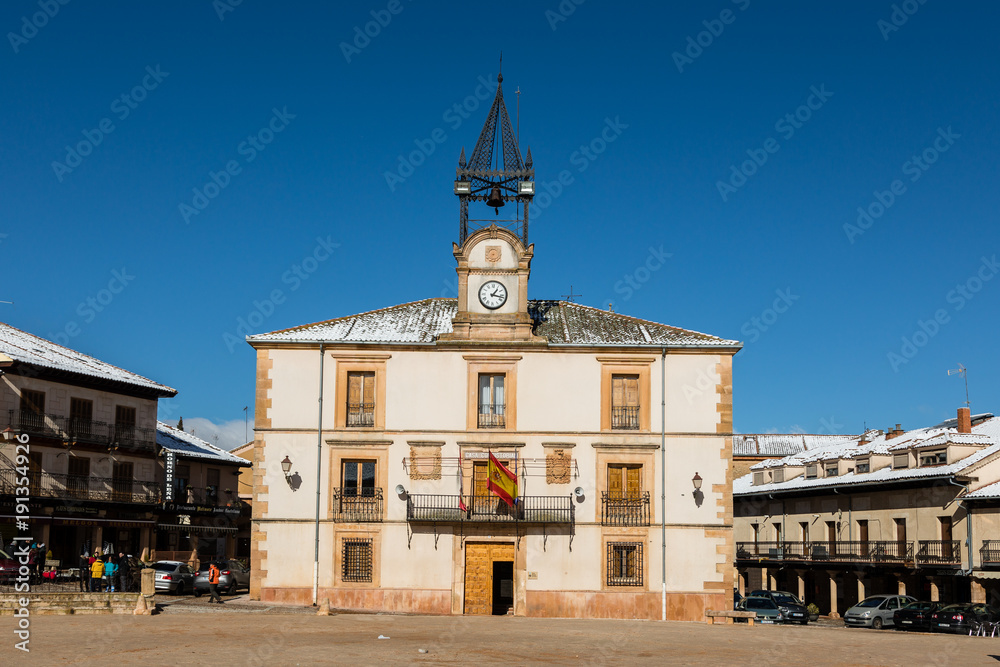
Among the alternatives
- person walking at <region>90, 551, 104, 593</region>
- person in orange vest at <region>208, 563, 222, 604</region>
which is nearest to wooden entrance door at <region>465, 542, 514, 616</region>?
person in orange vest at <region>208, 563, 222, 604</region>

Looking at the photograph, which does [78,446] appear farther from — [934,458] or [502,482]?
[934,458]

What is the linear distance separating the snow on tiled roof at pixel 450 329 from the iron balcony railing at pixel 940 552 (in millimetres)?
17318

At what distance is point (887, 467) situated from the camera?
5453 cm

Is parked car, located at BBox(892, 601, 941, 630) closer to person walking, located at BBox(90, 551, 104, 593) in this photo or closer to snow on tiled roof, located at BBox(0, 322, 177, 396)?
person walking, located at BBox(90, 551, 104, 593)

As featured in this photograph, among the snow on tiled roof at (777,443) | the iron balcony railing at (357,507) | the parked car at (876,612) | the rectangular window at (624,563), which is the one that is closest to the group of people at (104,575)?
the iron balcony railing at (357,507)

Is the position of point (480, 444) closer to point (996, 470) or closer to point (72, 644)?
point (72, 644)

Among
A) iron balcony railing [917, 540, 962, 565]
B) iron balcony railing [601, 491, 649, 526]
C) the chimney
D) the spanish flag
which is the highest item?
the chimney

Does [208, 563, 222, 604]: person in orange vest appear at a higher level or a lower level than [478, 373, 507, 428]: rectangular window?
lower

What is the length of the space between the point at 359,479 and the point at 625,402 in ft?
30.9

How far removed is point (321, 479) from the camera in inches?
1464

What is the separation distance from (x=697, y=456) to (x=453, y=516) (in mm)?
8491

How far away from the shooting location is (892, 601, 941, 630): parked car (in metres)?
41.2

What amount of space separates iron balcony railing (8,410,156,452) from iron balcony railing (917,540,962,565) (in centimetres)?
3553

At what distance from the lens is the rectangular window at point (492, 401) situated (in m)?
37.6
